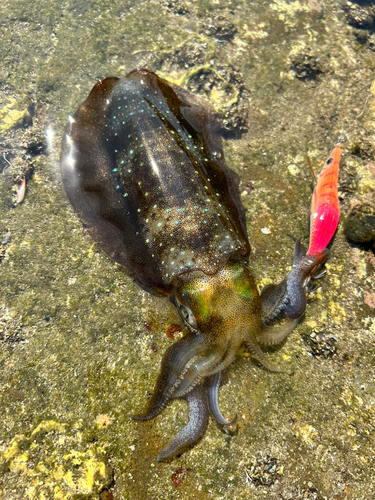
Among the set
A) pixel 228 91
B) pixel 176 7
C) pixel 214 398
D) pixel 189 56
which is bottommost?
pixel 214 398

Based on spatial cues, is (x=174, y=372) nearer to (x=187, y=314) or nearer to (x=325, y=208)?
(x=187, y=314)

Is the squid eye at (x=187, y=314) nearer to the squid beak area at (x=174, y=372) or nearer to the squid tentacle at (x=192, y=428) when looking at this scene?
the squid beak area at (x=174, y=372)

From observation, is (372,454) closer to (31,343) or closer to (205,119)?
(31,343)

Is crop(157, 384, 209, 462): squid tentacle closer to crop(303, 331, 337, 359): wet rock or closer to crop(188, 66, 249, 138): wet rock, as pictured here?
crop(303, 331, 337, 359): wet rock

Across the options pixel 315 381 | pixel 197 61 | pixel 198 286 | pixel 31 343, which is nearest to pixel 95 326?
pixel 31 343

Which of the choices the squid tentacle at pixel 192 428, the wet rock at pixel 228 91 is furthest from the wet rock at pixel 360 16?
the squid tentacle at pixel 192 428

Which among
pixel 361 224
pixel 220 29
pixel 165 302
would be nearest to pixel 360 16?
pixel 220 29
